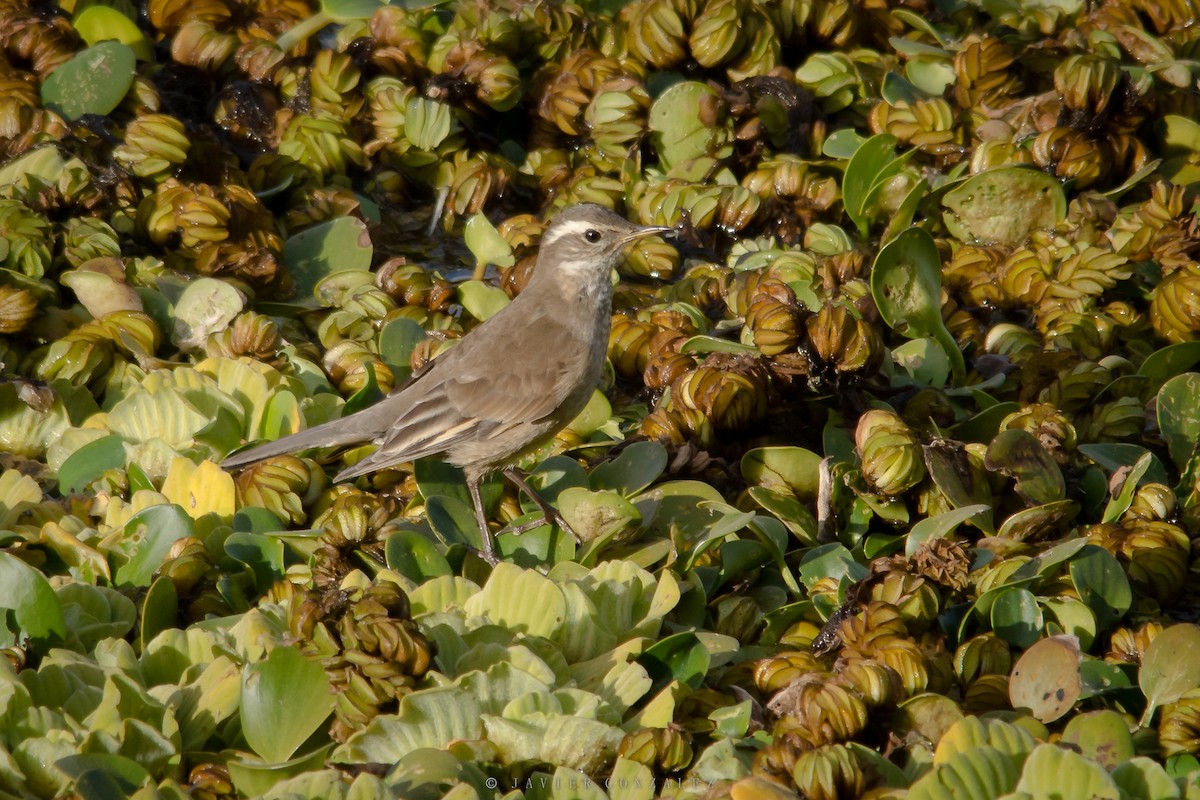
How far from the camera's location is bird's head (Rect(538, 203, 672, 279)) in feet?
19.9

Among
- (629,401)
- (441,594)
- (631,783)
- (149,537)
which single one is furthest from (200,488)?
(631,783)

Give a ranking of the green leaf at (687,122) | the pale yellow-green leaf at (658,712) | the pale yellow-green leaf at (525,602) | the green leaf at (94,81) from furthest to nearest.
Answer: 1. the green leaf at (687,122)
2. the green leaf at (94,81)
3. the pale yellow-green leaf at (525,602)
4. the pale yellow-green leaf at (658,712)

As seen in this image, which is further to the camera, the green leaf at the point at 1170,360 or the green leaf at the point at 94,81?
the green leaf at the point at 94,81

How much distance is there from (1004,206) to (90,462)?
463cm

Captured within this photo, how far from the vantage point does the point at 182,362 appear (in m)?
6.04

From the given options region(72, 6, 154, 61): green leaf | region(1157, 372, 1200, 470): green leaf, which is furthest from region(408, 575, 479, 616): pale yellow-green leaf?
region(72, 6, 154, 61): green leaf

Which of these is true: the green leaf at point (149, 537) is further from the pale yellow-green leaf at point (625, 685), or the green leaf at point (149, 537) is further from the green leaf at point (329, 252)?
the green leaf at point (329, 252)

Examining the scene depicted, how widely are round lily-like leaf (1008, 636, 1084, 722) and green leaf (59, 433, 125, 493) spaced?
3.57 metres

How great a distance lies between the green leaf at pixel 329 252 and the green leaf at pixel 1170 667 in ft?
14.2

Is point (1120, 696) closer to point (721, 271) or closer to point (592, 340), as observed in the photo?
point (592, 340)

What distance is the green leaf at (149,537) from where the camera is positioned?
15.3 ft

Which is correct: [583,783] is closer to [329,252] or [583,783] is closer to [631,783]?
[631,783]

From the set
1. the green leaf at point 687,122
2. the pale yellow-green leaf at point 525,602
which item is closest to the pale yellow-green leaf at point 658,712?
the pale yellow-green leaf at point 525,602

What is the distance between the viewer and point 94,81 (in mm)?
6879
